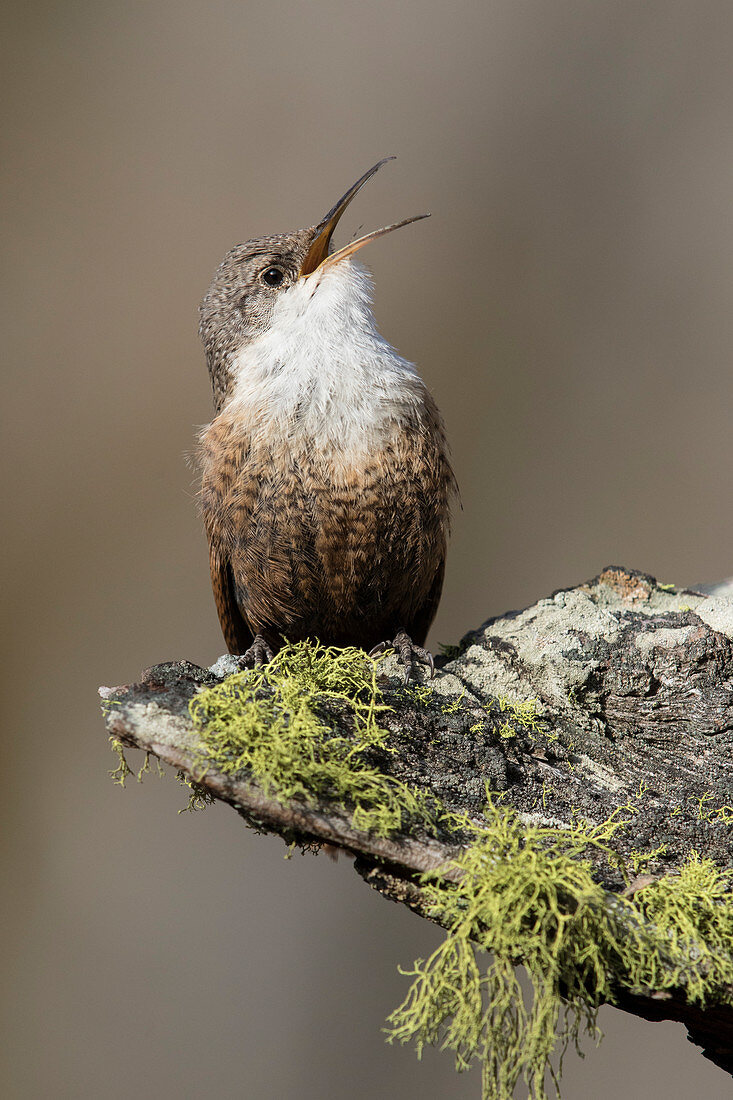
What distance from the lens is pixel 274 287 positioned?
2510mm

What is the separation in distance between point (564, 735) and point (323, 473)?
86 cm

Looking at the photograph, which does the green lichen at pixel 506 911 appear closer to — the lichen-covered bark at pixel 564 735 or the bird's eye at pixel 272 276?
the lichen-covered bark at pixel 564 735

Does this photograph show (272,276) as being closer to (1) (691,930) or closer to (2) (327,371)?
(2) (327,371)

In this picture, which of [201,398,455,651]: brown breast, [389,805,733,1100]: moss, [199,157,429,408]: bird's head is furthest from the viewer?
[199,157,429,408]: bird's head

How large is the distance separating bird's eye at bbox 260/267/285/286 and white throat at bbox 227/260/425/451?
0.23 ft

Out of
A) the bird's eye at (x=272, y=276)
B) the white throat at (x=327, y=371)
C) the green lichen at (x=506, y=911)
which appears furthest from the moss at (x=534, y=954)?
the bird's eye at (x=272, y=276)

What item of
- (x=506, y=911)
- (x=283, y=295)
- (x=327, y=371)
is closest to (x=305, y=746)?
(x=506, y=911)

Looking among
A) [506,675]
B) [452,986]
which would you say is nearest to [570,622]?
[506,675]

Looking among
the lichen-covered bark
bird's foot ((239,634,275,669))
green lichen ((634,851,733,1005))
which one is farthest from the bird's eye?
green lichen ((634,851,733,1005))

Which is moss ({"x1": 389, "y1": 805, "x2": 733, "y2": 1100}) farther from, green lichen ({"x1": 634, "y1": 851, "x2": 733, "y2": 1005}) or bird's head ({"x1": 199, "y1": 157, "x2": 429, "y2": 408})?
bird's head ({"x1": 199, "y1": 157, "x2": 429, "y2": 408})

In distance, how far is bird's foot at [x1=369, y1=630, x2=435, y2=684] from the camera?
6.26 ft

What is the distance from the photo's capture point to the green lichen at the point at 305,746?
4.59ft

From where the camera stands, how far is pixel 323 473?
214 cm

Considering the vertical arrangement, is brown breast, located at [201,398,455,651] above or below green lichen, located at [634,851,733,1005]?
above
